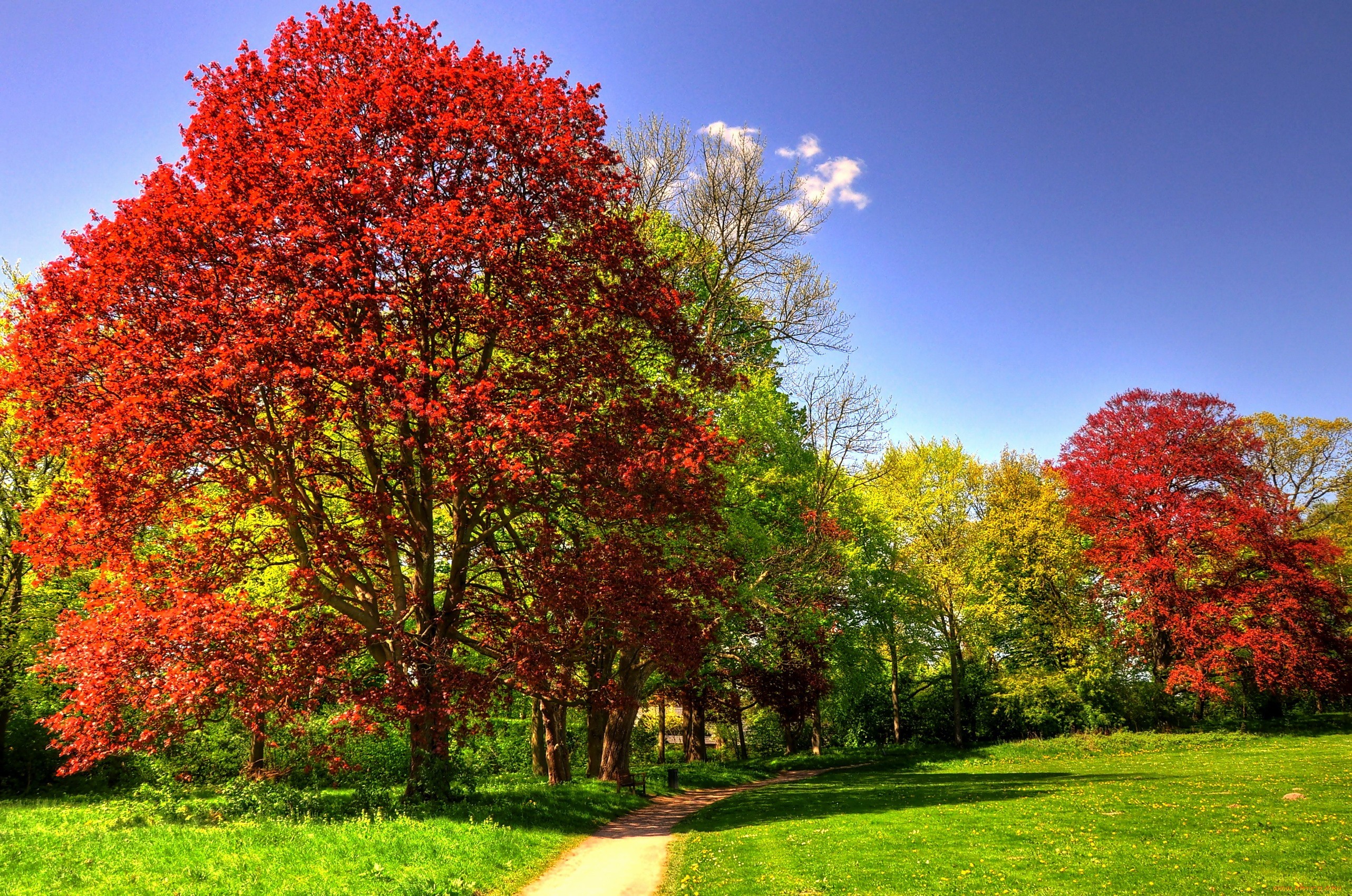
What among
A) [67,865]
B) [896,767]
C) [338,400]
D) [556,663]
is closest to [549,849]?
[556,663]

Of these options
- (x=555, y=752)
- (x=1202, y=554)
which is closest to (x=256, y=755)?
(x=555, y=752)

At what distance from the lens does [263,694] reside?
1324 centimetres

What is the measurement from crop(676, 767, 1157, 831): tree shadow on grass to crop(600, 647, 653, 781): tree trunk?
3.05 meters

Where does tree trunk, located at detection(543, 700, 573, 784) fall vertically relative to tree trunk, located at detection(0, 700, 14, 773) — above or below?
below

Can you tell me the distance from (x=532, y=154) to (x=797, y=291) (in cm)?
1269

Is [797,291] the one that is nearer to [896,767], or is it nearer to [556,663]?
[556,663]

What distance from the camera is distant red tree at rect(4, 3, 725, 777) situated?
1301 centimetres

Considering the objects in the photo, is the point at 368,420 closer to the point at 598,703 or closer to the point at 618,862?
the point at 598,703

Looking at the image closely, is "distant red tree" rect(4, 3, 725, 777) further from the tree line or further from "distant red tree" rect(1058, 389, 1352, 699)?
"distant red tree" rect(1058, 389, 1352, 699)

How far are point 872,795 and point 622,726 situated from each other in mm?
7160

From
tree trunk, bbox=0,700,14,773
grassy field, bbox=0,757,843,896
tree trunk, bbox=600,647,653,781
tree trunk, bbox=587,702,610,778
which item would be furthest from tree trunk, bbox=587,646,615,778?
tree trunk, bbox=0,700,14,773

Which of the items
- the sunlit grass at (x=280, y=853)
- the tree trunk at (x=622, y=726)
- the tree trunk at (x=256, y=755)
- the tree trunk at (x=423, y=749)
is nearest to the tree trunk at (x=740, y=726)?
the tree trunk at (x=622, y=726)

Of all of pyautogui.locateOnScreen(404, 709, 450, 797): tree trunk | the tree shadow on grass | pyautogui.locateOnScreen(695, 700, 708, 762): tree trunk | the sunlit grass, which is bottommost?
pyautogui.locateOnScreen(695, 700, 708, 762): tree trunk

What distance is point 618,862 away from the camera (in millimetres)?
12438
